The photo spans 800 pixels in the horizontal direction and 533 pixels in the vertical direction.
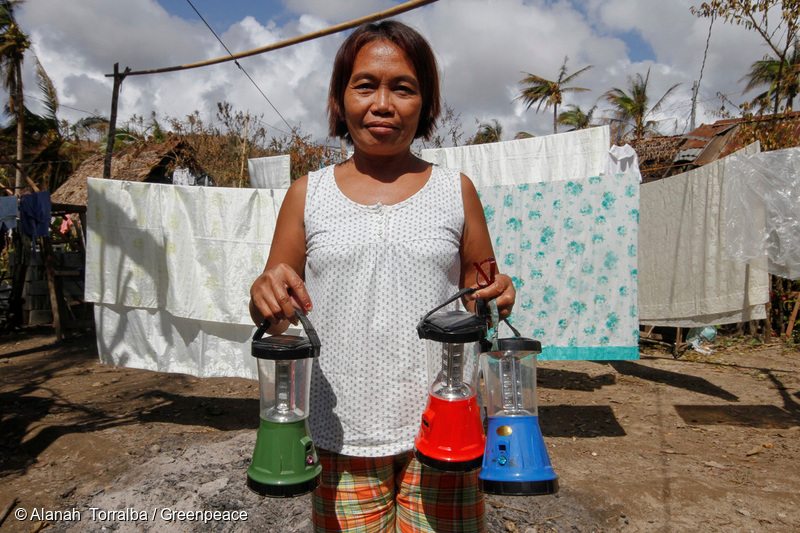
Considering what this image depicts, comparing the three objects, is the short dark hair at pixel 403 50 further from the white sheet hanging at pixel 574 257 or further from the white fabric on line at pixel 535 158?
the white fabric on line at pixel 535 158

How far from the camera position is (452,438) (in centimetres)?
99

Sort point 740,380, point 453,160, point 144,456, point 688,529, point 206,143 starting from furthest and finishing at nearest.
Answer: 1. point 206,143
2. point 740,380
3. point 453,160
4. point 144,456
5. point 688,529

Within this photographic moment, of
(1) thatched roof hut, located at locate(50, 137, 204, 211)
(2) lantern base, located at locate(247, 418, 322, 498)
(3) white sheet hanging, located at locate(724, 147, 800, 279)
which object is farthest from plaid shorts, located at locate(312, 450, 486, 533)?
(1) thatched roof hut, located at locate(50, 137, 204, 211)

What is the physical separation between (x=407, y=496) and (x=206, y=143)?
494 inches

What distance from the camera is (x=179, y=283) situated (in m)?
4.22

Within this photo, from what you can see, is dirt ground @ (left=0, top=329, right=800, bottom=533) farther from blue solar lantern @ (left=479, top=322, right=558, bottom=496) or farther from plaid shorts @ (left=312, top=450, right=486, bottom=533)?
blue solar lantern @ (left=479, top=322, right=558, bottom=496)

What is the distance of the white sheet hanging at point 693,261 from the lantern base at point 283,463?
12.2 ft

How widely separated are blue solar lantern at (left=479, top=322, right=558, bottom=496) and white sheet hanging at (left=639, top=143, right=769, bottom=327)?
11.0ft

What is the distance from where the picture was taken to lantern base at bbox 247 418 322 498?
0.98 metres

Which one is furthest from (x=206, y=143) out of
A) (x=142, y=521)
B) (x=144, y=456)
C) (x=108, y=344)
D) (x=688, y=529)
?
(x=688, y=529)

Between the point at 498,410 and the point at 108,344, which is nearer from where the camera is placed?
the point at 498,410

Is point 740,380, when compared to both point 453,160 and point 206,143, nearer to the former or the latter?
point 453,160

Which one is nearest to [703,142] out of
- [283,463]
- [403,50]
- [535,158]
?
[535,158]

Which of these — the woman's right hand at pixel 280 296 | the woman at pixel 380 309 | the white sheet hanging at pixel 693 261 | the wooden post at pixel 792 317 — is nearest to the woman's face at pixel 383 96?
the woman at pixel 380 309
